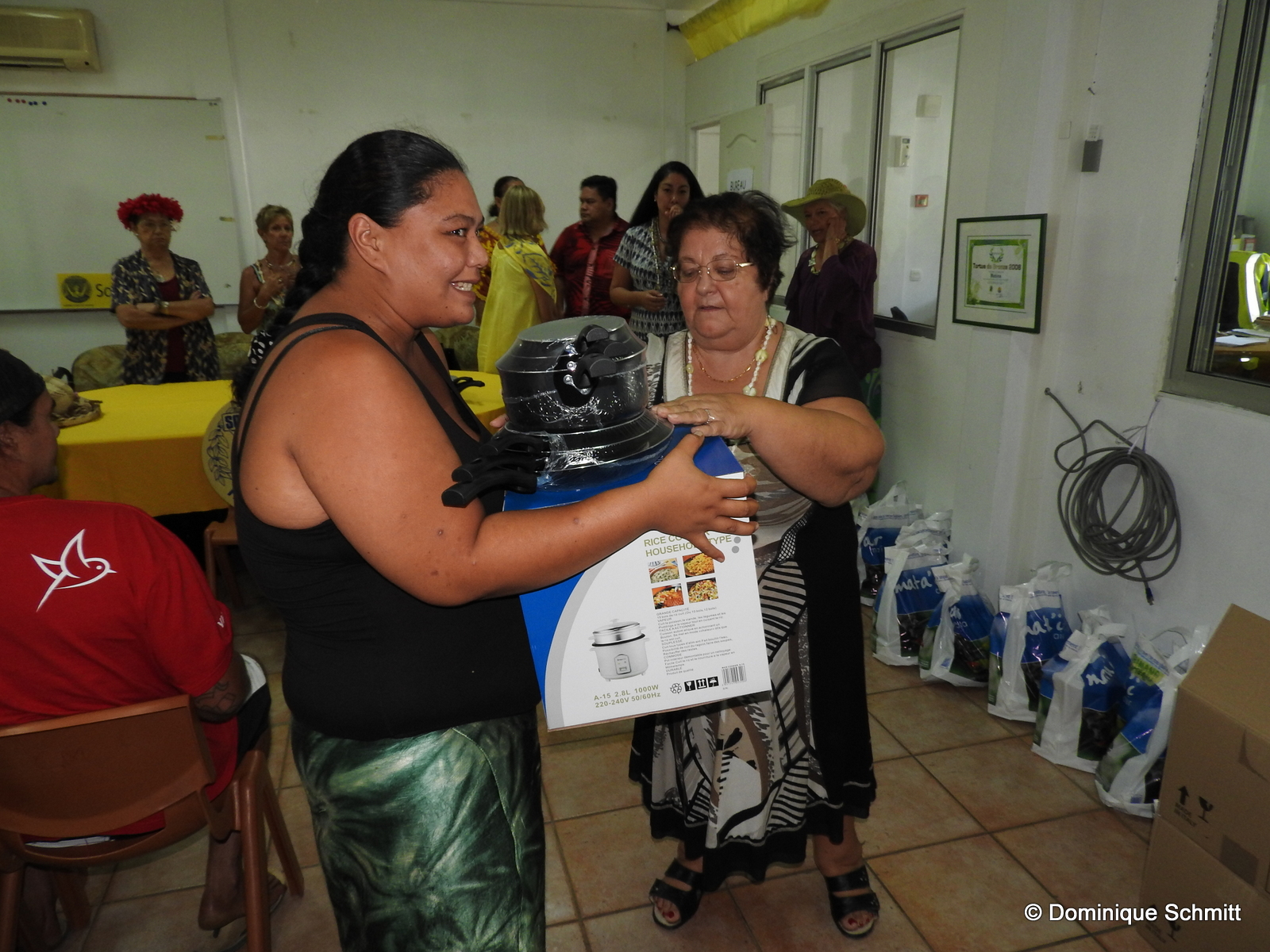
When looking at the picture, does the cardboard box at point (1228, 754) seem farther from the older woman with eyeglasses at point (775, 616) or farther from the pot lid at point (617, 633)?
the pot lid at point (617, 633)

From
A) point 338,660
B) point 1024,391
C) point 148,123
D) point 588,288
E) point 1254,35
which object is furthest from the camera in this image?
point 148,123

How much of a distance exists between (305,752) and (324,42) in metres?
5.93

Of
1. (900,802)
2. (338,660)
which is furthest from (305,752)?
(900,802)

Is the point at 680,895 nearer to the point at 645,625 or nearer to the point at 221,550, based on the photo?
the point at 645,625

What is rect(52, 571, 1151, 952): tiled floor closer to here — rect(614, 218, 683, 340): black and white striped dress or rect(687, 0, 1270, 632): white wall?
rect(687, 0, 1270, 632): white wall

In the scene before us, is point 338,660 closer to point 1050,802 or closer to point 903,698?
point 1050,802

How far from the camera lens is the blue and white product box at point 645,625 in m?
0.91

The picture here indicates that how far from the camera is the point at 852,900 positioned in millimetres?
1826

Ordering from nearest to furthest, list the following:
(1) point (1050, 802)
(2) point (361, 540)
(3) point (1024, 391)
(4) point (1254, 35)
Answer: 1. (2) point (361, 540)
2. (4) point (1254, 35)
3. (1) point (1050, 802)
4. (3) point (1024, 391)

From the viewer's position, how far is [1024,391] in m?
2.74

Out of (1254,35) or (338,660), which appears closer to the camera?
(338,660)

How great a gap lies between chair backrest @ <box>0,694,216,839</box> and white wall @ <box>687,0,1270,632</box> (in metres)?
2.40

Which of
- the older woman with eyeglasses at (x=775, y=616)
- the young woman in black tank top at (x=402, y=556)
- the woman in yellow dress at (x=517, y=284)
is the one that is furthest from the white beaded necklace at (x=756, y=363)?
the woman in yellow dress at (x=517, y=284)

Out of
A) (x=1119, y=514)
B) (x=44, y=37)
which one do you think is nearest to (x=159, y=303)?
(x=44, y=37)
